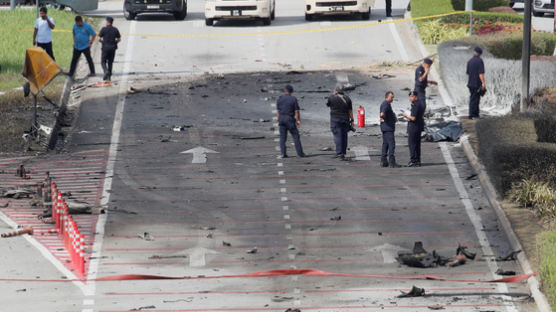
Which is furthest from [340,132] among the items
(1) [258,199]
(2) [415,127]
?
(1) [258,199]

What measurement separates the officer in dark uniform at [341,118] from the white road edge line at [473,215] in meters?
2.25

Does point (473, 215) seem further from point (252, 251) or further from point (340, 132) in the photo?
point (340, 132)

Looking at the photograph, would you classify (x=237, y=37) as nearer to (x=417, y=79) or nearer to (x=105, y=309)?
(x=417, y=79)

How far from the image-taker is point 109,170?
86.5ft

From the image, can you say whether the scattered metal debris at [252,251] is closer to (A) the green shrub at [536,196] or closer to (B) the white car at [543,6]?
(A) the green shrub at [536,196]

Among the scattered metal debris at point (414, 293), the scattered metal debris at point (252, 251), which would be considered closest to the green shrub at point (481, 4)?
the scattered metal debris at point (252, 251)

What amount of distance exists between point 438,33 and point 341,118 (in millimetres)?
13822

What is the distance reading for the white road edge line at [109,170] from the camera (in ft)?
63.3

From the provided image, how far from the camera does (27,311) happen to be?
17.2 metres

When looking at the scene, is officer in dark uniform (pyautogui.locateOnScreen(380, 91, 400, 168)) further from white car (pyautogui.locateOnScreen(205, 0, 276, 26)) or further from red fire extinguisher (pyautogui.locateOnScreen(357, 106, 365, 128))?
white car (pyautogui.locateOnScreen(205, 0, 276, 26))

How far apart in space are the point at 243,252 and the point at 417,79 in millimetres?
10723

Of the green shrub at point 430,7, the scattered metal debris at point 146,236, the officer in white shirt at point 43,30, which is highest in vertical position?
the officer in white shirt at point 43,30

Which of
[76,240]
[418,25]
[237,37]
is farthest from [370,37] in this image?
[76,240]

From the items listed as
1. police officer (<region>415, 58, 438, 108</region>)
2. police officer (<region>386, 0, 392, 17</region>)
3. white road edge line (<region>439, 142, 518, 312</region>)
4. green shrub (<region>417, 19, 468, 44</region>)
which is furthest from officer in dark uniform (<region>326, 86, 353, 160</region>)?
police officer (<region>386, 0, 392, 17</region>)
